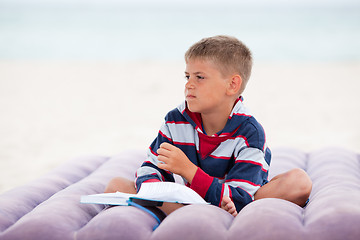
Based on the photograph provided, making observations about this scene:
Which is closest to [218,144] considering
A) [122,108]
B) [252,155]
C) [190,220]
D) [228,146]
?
[228,146]

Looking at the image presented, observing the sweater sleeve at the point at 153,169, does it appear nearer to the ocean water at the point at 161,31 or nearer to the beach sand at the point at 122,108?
the beach sand at the point at 122,108

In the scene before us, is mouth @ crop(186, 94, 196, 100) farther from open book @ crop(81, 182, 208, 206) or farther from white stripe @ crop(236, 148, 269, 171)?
open book @ crop(81, 182, 208, 206)

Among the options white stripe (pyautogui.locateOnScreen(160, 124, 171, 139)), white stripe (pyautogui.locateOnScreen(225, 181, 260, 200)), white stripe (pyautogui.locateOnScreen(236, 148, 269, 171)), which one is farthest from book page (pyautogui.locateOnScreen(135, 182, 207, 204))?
white stripe (pyautogui.locateOnScreen(160, 124, 171, 139))

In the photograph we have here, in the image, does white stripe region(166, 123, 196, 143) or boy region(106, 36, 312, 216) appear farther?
white stripe region(166, 123, 196, 143)

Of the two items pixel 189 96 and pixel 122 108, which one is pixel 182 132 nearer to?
pixel 189 96

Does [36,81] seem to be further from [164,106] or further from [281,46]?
[281,46]

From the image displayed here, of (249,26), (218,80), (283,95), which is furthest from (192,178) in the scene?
(249,26)

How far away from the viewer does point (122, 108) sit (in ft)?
24.3

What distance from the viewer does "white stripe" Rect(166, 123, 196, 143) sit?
242 centimetres

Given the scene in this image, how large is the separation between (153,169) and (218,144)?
352mm

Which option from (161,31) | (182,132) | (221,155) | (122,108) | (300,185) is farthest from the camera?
(161,31)

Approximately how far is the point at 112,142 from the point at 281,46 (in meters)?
13.1

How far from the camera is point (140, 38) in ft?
66.4

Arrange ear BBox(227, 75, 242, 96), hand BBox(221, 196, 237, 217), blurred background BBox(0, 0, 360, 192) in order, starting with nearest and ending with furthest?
1. hand BBox(221, 196, 237, 217)
2. ear BBox(227, 75, 242, 96)
3. blurred background BBox(0, 0, 360, 192)
